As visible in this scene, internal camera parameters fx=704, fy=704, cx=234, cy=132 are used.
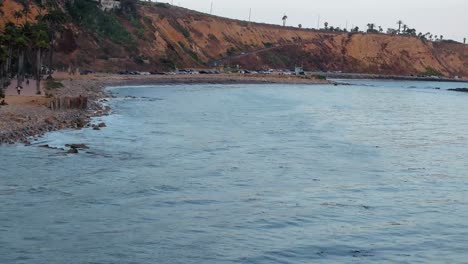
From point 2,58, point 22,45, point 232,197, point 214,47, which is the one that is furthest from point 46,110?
point 214,47

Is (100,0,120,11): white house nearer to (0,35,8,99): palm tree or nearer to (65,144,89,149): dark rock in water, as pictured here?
(0,35,8,99): palm tree

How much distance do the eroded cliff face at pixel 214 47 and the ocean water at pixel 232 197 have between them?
63.4 metres

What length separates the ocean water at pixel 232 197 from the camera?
20.5 metres

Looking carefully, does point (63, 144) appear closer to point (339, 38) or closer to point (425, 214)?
point (425, 214)

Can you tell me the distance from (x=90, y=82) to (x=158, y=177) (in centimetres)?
6212

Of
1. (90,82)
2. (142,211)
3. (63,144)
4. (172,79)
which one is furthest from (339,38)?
(142,211)

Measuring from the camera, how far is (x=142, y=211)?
24359 mm

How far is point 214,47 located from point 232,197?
130423mm

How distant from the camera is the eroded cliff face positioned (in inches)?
4476

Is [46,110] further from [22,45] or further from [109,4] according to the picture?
[109,4]

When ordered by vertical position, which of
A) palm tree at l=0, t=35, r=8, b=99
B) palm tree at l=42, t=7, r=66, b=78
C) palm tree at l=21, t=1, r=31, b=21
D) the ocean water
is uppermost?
palm tree at l=21, t=1, r=31, b=21

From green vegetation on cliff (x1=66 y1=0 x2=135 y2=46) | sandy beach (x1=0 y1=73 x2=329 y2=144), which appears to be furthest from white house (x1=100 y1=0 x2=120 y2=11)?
sandy beach (x1=0 y1=73 x2=329 y2=144)

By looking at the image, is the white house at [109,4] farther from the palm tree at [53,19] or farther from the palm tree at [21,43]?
the palm tree at [21,43]

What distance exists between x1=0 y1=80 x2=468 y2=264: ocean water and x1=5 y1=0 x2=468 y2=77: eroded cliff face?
208 ft
